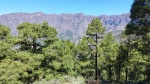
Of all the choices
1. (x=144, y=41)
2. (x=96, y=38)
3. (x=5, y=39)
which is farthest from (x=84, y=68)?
(x=144, y=41)

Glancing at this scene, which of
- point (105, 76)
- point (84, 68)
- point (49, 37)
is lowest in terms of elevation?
point (105, 76)

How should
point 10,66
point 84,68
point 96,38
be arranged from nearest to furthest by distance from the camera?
Result: point 10,66 < point 96,38 < point 84,68

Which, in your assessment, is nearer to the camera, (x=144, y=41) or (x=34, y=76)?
(x=144, y=41)

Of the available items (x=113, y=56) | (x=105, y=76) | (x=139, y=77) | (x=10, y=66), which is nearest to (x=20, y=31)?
(x=10, y=66)

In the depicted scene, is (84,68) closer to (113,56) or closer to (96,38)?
(113,56)

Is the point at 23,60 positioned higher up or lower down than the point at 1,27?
lower down

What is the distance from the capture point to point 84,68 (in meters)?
58.2

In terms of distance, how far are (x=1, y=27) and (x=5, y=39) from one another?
1.56 metres

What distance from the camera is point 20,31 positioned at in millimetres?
34750

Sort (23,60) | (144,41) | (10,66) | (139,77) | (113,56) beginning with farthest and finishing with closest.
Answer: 1. (139,77)
2. (113,56)
3. (23,60)
4. (10,66)
5. (144,41)

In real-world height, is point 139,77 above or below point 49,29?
below

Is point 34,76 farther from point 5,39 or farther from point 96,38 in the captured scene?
point 96,38

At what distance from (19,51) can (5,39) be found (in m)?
4.34

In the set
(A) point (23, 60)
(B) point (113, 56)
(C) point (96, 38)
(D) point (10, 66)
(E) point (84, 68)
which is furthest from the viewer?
(E) point (84, 68)
